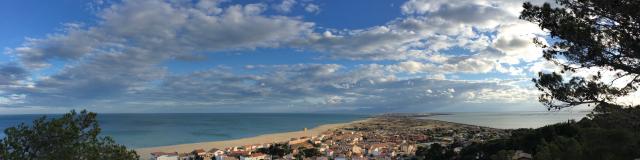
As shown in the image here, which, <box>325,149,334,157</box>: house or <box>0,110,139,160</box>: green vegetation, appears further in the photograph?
<box>325,149,334,157</box>: house

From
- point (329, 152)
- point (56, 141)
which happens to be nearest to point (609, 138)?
point (56, 141)

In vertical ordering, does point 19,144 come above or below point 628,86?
below

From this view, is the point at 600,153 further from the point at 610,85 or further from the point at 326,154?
the point at 326,154

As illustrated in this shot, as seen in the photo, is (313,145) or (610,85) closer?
(610,85)

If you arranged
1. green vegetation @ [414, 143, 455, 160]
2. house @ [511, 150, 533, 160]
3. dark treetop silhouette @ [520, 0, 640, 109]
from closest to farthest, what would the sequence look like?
1. dark treetop silhouette @ [520, 0, 640, 109]
2. house @ [511, 150, 533, 160]
3. green vegetation @ [414, 143, 455, 160]

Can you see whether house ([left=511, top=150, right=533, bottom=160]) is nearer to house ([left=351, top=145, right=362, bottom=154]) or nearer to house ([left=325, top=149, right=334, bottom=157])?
house ([left=325, top=149, right=334, bottom=157])

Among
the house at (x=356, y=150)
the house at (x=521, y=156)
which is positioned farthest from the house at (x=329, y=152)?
the house at (x=521, y=156)

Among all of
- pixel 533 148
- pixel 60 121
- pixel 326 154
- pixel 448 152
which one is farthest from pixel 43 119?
pixel 326 154

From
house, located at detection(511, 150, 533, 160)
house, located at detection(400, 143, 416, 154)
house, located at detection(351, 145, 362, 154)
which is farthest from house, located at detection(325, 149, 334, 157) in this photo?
house, located at detection(511, 150, 533, 160)

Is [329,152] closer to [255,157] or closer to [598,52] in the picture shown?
[255,157]
